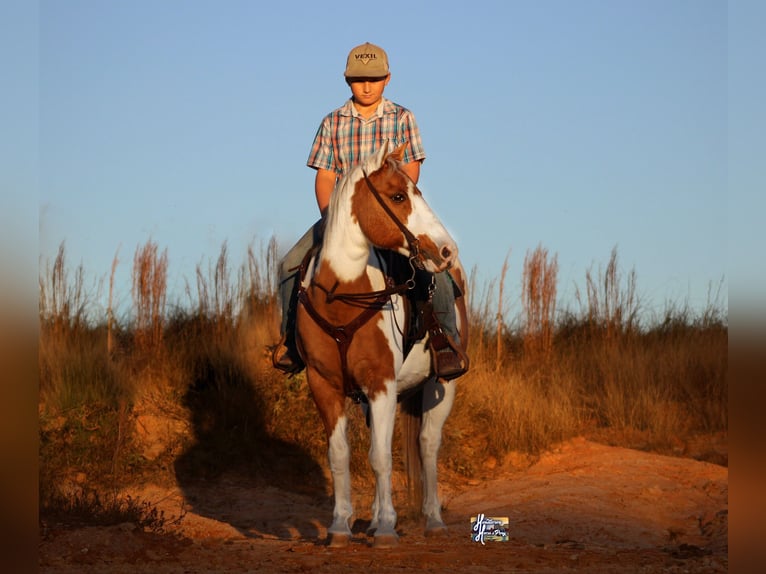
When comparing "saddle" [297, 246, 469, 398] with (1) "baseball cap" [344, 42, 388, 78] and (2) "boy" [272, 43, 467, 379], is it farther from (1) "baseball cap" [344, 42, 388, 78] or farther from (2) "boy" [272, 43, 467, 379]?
(1) "baseball cap" [344, 42, 388, 78]

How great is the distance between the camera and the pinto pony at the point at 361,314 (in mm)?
7230

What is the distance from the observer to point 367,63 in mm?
8289

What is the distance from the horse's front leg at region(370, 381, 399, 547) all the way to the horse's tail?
160cm

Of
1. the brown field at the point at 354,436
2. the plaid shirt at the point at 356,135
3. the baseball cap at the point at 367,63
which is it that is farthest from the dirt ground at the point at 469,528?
the baseball cap at the point at 367,63

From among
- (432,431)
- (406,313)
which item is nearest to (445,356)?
(406,313)

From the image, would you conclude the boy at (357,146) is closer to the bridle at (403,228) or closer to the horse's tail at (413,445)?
the horse's tail at (413,445)

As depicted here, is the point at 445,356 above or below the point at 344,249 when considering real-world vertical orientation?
below

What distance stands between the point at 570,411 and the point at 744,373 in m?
9.84

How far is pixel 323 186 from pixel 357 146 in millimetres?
410

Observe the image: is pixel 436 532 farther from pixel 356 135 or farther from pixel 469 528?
pixel 356 135

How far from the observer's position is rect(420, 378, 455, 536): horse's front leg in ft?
29.7

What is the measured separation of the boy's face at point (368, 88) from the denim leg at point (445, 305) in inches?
57.3

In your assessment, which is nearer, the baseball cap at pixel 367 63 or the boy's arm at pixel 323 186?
the baseball cap at pixel 367 63

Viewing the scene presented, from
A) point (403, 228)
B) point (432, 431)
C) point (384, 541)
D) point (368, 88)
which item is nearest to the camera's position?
point (403, 228)
